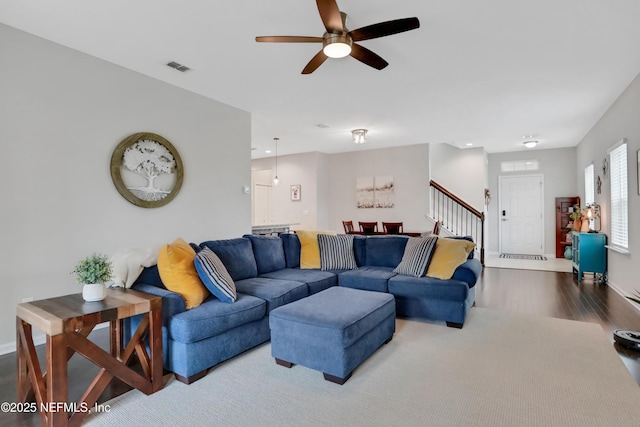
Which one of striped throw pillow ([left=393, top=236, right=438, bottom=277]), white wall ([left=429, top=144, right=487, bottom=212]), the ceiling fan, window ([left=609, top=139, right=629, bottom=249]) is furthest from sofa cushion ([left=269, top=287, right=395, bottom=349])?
white wall ([left=429, top=144, right=487, bottom=212])

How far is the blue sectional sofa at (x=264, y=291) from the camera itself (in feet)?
7.91

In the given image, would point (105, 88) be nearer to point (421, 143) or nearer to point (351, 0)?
point (351, 0)

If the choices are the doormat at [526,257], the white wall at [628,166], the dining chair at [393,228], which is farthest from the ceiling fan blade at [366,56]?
the doormat at [526,257]

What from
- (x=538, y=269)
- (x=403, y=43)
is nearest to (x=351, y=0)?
(x=403, y=43)

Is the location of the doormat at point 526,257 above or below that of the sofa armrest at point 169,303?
below

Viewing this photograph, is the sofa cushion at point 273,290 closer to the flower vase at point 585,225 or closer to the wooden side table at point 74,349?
the wooden side table at point 74,349

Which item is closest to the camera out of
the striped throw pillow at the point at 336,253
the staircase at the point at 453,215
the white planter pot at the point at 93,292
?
the white planter pot at the point at 93,292

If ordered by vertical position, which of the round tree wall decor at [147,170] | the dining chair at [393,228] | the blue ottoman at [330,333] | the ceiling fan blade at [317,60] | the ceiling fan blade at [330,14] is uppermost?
the ceiling fan blade at [330,14]

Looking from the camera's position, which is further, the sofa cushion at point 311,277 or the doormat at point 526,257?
the doormat at point 526,257

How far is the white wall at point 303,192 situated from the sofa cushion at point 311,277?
4550mm

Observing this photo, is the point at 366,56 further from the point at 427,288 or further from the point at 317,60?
the point at 427,288

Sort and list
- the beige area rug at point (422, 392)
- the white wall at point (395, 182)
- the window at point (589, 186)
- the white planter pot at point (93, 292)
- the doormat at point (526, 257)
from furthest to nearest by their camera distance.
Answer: the doormat at point (526, 257) → the white wall at point (395, 182) → the window at point (589, 186) → the white planter pot at point (93, 292) → the beige area rug at point (422, 392)

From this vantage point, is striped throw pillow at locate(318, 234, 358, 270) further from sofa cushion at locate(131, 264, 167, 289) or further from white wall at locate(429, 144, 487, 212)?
white wall at locate(429, 144, 487, 212)

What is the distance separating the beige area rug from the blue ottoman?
110 millimetres
